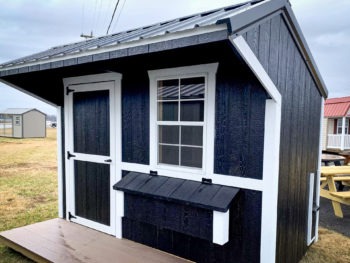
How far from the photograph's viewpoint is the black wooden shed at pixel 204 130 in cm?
212

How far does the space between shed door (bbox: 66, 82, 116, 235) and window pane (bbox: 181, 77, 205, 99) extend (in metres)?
1.03

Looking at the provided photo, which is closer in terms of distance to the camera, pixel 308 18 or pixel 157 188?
pixel 157 188

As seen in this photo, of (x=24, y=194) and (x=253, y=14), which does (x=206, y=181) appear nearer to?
(x=253, y=14)

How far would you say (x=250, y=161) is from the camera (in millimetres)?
2299

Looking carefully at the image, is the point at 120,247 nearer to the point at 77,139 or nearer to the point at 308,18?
the point at 77,139

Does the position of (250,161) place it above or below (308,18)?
below

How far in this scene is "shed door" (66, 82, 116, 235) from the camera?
11.0 feet

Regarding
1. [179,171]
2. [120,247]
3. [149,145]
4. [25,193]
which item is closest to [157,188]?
[179,171]

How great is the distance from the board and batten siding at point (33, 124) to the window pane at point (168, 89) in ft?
69.0

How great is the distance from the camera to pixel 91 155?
11.7 ft

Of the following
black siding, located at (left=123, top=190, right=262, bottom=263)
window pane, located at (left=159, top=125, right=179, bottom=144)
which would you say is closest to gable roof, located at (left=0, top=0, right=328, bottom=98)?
window pane, located at (left=159, top=125, right=179, bottom=144)

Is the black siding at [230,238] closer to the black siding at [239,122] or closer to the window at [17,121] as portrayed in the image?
the black siding at [239,122]

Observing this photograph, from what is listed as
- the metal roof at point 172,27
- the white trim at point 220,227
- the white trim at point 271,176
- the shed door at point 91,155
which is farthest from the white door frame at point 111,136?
the white trim at point 271,176

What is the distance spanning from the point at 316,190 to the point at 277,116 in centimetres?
216
